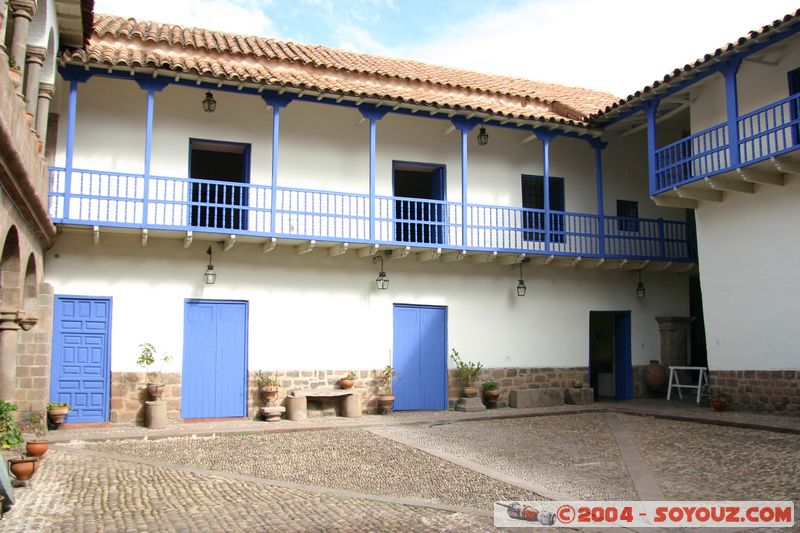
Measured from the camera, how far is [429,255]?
1417cm

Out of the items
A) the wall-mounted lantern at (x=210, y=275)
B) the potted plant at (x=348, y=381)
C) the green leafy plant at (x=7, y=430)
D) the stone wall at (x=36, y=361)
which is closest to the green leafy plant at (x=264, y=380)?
the potted plant at (x=348, y=381)

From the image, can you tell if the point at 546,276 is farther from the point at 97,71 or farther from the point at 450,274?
the point at 97,71

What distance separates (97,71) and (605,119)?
10051 millimetres

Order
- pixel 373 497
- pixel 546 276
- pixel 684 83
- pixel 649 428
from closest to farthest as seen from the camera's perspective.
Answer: pixel 373 497 → pixel 649 428 → pixel 684 83 → pixel 546 276

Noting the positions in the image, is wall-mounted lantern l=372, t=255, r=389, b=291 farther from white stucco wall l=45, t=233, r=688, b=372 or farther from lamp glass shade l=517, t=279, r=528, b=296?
lamp glass shade l=517, t=279, r=528, b=296

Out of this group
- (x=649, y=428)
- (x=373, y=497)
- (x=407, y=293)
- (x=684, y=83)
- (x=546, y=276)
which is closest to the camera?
(x=373, y=497)

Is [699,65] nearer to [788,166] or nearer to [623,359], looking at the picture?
[788,166]

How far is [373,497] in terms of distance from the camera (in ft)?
23.2

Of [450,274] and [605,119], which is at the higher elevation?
[605,119]

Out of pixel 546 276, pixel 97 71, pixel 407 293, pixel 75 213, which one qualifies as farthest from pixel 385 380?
pixel 97 71

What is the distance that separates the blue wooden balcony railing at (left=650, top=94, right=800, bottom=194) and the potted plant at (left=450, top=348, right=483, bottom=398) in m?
5.04

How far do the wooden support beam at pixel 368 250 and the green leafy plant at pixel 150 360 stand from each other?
401cm

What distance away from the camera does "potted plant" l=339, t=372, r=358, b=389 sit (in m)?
13.5

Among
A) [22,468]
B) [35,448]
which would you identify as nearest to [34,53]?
[35,448]
